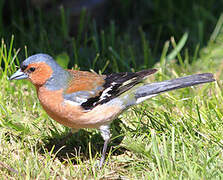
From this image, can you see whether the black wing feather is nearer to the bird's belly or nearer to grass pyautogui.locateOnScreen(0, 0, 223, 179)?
the bird's belly

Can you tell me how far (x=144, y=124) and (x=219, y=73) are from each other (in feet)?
5.52

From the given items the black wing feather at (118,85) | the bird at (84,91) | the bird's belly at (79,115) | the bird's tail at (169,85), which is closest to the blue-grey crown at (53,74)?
the bird at (84,91)

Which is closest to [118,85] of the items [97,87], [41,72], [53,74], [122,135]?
[97,87]

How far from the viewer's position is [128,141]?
144 inches

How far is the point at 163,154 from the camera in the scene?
3346 millimetres

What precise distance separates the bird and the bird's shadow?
213mm

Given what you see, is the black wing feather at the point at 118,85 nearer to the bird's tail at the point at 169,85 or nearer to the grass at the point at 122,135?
the bird's tail at the point at 169,85

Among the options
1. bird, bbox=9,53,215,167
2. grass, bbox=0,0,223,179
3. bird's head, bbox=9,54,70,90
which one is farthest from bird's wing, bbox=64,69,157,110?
grass, bbox=0,0,223,179

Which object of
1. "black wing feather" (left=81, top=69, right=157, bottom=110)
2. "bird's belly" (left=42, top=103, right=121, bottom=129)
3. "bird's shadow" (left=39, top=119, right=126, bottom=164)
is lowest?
Answer: "bird's shadow" (left=39, top=119, right=126, bottom=164)

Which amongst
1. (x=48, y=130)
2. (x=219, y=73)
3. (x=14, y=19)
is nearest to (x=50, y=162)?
(x=48, y=130)

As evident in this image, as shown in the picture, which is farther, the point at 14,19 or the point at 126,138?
the point at 14,19

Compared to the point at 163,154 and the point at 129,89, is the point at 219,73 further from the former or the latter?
the point at 163,154

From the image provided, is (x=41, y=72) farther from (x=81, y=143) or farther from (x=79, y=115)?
(x=81, y=143)

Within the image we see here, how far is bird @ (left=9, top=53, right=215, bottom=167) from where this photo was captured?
3564 mm
